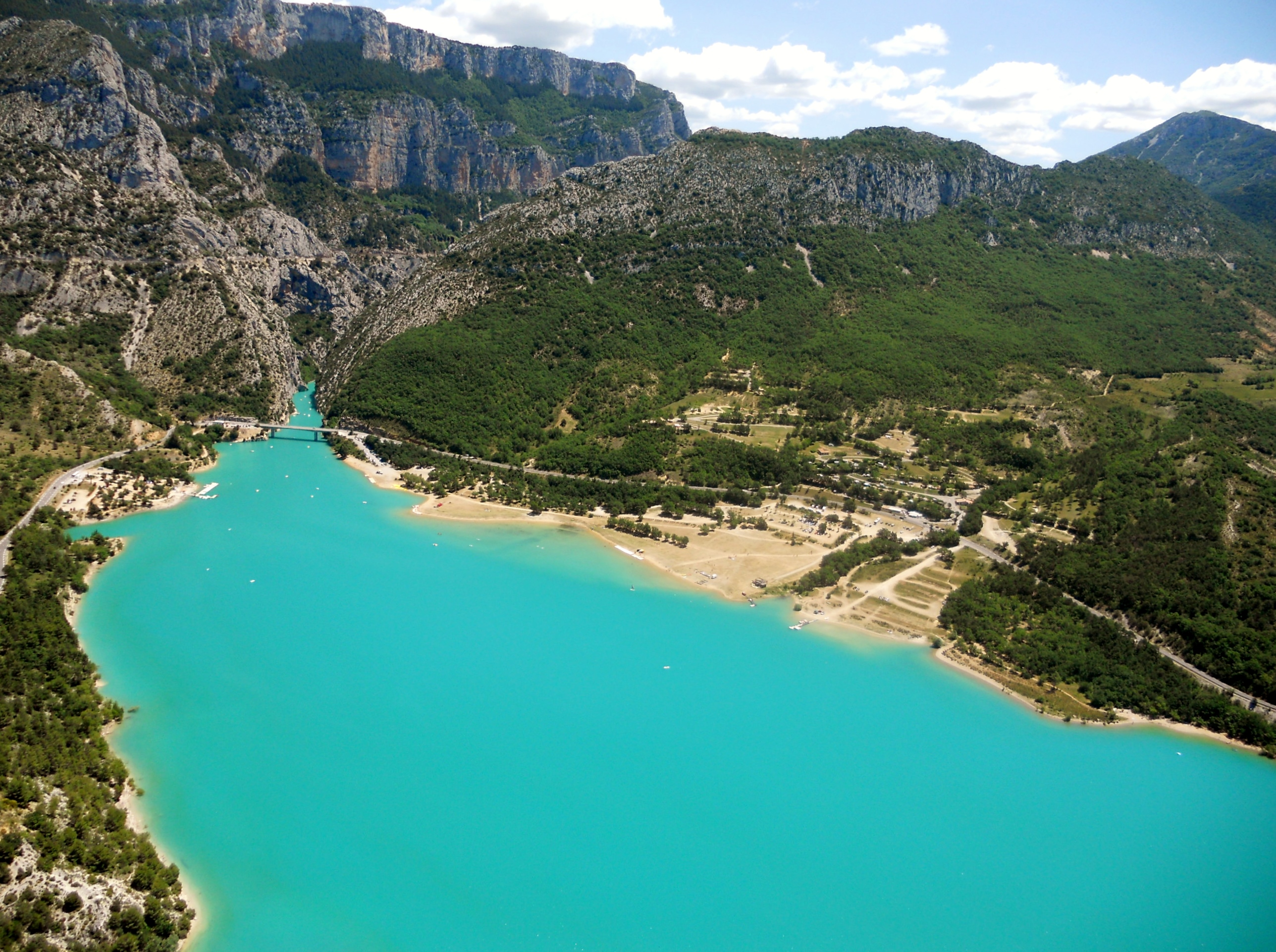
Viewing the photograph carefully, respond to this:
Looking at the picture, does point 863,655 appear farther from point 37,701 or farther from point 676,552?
point 37,701

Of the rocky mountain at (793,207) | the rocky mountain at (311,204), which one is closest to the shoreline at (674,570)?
the rocky mountain at (311,204)

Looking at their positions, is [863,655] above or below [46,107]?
below

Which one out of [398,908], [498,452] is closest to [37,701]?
[398,908]

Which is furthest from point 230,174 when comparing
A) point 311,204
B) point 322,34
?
point 322,34

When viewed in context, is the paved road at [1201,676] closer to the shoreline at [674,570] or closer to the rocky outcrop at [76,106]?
the shoreline at [674,570]

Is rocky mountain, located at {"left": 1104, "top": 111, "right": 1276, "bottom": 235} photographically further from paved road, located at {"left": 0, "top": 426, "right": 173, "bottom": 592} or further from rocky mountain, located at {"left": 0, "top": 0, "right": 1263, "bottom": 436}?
paved road, located at {"left": 0, "top": 426, "right": 173, "bottom": 592}

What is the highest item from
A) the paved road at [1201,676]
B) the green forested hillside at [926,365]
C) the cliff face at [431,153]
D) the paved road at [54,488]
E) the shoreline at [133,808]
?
the cliff face at [431,153]
